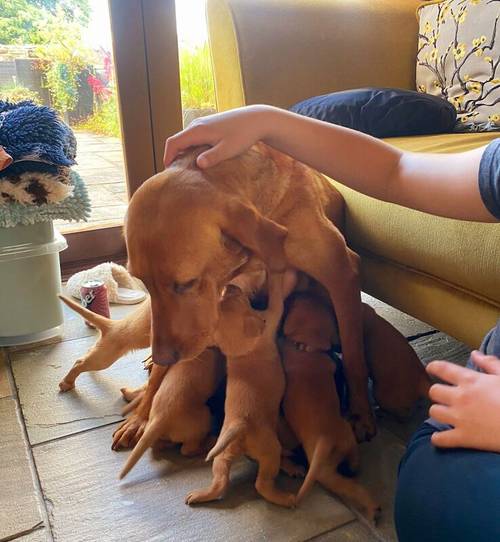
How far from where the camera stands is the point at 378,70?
2.42 meters

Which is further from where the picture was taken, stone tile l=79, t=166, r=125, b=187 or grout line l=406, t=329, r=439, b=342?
stone tile l=79, t=166, r=125, b=187

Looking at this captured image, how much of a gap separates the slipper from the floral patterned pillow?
142cm

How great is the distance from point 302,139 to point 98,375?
1.01m

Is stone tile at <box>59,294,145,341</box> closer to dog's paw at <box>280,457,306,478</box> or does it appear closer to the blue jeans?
dog's paw at <box>280,457,306,478</box>

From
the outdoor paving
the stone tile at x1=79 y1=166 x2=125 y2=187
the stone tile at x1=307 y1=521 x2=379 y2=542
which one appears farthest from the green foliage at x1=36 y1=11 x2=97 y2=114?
the stone tile at x1=307 y1=521 x2=379 y2=542

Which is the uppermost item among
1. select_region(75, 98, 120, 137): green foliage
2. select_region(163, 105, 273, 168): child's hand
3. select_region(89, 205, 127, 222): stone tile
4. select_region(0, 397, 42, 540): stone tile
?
select_region(163, 105, 273, 168): child's hand

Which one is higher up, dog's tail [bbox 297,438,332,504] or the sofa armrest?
the sofa armrest

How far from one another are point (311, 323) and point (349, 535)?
0.47m

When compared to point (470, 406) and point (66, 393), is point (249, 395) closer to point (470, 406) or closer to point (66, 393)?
point (470, 406)

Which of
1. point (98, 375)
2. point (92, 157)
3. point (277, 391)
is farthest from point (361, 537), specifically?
point (92, 157)

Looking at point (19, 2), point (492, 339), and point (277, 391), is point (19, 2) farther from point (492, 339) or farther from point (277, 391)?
point (492, 339)

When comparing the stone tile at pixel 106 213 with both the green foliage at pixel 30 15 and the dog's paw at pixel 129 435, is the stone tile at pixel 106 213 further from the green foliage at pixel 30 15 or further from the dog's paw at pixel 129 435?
the dog's paw at pixel 129 435

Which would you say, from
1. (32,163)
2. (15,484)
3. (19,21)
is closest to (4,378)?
(15,484)

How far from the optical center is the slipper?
7.77 ft
